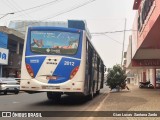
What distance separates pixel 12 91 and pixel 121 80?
11.9 metres

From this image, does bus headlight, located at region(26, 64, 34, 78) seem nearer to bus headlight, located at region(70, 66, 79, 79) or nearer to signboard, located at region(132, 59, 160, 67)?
bus headlight, located at region(70, 66, 79, 79)

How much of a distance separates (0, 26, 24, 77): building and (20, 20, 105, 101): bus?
27.8 meters

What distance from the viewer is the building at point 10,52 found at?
45.1 meters

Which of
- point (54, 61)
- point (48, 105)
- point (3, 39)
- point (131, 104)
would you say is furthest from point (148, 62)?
point (54, 61)

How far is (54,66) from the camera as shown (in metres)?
16.8

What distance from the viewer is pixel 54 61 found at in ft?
55.3

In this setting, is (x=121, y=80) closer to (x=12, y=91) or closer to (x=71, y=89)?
(x=12, y=91)

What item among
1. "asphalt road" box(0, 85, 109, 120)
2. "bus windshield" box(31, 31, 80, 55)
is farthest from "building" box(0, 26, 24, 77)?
"bus windshield" box(31, 31, 80, 55)

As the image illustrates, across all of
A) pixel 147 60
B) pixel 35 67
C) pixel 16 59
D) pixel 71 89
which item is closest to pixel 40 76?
pixel 35 67

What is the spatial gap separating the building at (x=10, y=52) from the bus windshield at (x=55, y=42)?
27.7 m

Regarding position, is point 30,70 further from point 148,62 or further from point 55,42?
point 148,62

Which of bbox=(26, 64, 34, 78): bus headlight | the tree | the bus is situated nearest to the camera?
the bus

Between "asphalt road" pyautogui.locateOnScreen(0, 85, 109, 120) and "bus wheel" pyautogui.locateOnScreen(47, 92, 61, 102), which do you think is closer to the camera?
"asphalt road" pyautogui.locateOnScreen(0, 85, 109, 120)

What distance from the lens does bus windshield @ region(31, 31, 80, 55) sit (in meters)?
17.0
